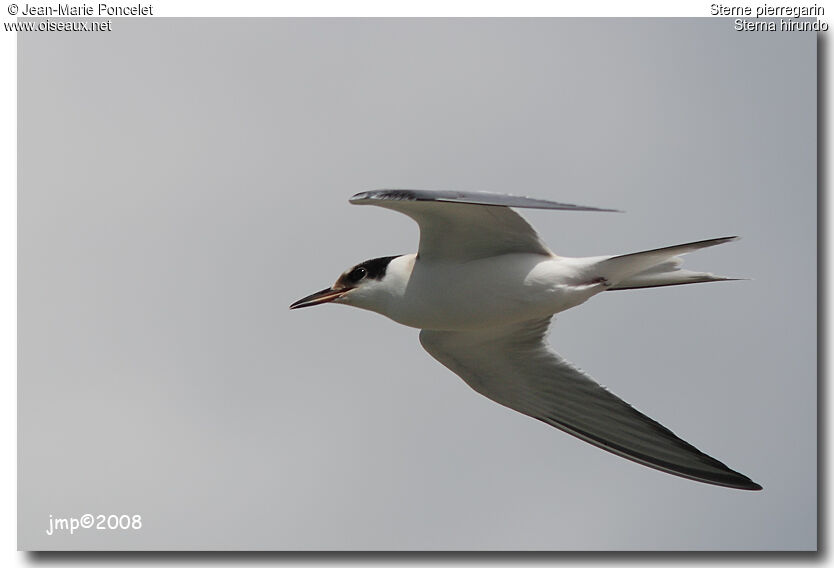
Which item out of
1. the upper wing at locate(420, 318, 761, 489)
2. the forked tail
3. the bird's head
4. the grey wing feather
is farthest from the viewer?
the upper wing at locate(420, 318, 761, 489)

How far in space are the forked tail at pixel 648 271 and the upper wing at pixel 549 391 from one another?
2.73 ft

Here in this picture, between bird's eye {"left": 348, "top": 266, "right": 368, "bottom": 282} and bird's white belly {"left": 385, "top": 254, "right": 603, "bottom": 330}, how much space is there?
207mm

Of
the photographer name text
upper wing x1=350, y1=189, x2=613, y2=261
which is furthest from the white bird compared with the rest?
the photographer name text

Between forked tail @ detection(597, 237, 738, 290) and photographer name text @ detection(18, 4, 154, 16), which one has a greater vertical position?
photographer name text @ detection(18, 4, 154, 16)

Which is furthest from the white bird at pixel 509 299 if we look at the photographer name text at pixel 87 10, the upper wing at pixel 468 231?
the photographer name text at pixel 87 10

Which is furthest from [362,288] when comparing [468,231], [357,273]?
[468,231]

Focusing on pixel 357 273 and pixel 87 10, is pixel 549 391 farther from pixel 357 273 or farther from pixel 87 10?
pixel 87 10

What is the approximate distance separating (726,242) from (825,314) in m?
1.01

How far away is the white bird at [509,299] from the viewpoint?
16.6ft

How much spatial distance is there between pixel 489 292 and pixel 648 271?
Result: 661mm

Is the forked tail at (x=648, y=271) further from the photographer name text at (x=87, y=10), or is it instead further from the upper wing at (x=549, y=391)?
the photographer name text at (x=87, y=10)

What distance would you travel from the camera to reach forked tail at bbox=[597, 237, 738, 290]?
4957mm

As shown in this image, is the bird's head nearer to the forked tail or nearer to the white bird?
the white bird
